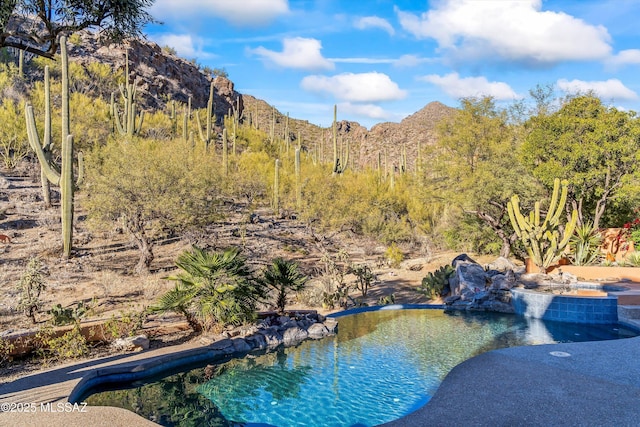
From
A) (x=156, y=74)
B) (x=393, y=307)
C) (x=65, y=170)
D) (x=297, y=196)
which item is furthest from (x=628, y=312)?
(x=156, y=74)

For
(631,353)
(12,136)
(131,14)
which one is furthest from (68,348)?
(12,136)

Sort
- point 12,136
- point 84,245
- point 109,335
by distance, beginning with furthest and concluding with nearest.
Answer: point 12,136 < point 84,245 < point 109,335

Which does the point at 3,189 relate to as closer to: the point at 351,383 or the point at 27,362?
the point at 27,362

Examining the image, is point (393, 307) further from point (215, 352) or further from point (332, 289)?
point (215, 352)

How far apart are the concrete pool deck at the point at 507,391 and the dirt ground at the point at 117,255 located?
120 cm

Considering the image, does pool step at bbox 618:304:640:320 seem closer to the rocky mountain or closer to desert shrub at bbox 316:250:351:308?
desert shrub at bbox 316:250:351:308

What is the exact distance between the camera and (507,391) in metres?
5.61

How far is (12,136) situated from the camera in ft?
73.3

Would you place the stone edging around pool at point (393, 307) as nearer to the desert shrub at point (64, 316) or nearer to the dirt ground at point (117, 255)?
the dirt ground at point (117, 255)

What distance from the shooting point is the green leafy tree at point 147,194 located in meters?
14.4

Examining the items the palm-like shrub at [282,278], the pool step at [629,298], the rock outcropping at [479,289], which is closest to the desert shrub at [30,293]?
the palm-like shrub at [282,278]

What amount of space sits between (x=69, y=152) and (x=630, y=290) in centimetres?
1697

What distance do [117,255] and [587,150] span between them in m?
18.5

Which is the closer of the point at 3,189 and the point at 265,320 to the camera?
the point at 265,320
